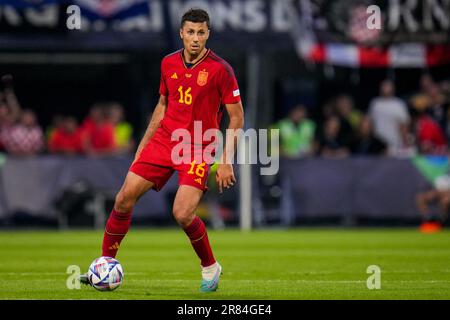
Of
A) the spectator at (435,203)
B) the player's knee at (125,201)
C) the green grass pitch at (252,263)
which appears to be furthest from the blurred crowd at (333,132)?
the player's knee at (125,201)

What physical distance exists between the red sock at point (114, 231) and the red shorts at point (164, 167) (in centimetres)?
40

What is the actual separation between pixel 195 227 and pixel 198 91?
1181 mm

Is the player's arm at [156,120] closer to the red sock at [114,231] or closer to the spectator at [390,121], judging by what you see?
the red sock at [114,231]

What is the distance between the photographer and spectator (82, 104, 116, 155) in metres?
22.3

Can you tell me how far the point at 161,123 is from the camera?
10.3 m

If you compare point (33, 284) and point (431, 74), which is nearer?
point (33, 284)

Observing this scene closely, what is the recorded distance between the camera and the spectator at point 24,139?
21.9m

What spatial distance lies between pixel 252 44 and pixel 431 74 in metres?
5.86

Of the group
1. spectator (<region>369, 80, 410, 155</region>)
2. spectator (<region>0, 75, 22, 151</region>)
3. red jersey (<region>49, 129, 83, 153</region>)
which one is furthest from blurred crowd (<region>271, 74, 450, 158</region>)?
spectator (<region>0, 75, 22, 151</region>)

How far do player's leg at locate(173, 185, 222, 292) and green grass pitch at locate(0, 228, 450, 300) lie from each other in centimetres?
15

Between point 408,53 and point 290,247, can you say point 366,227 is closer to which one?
point 408,53

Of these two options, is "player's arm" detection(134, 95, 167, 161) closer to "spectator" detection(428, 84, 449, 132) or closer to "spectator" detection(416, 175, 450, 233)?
"spectator" detection(416, 175, 450, 233)

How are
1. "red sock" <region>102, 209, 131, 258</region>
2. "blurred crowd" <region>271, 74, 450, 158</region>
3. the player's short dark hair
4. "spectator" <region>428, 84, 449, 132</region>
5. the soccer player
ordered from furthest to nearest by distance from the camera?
"spectator" <region>428, 84, 449, 132</region> < "blurred crowd" <region>271, 74, 450, 158</region> < "red sock" <region>102, 209, 131, 258</region> < the soccer player < the player's short dark hair
